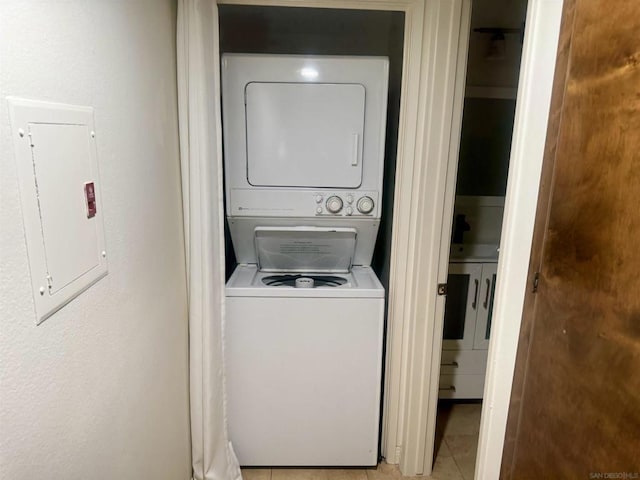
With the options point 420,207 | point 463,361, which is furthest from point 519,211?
point 463,361

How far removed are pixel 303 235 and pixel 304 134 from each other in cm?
46

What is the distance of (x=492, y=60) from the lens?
2.55 metres

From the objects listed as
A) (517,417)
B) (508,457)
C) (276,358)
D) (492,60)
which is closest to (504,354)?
(517,417)

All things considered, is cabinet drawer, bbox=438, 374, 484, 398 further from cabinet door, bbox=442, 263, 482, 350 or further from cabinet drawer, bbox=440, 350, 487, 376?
cabinet door, bbox=442, 263, 482, 350

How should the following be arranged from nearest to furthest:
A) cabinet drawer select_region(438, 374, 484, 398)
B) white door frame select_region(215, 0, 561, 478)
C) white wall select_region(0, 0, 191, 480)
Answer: white wall select_region(0, 0, 191, 480)
white door frame select_region(215, 0, 561, 478)
cabinet drawer select_region(438, 374, 484, 398)

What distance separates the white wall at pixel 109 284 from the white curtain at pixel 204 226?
45 mm

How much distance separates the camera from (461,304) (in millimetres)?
2398

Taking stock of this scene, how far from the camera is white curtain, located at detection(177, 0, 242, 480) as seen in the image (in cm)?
147

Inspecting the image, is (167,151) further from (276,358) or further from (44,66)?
(276,358)

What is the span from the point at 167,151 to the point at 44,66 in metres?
0.65

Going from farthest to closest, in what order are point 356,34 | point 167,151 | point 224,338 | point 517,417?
point 356,34, point 224,338, point 167,151, point 517,417

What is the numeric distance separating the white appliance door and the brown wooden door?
1.01m

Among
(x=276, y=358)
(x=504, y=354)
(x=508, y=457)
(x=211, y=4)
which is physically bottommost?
(x=276, y=358)

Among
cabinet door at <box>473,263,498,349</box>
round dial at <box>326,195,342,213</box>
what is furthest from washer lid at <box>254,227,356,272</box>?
cabinet door at <box>473,263,498,349</box>
